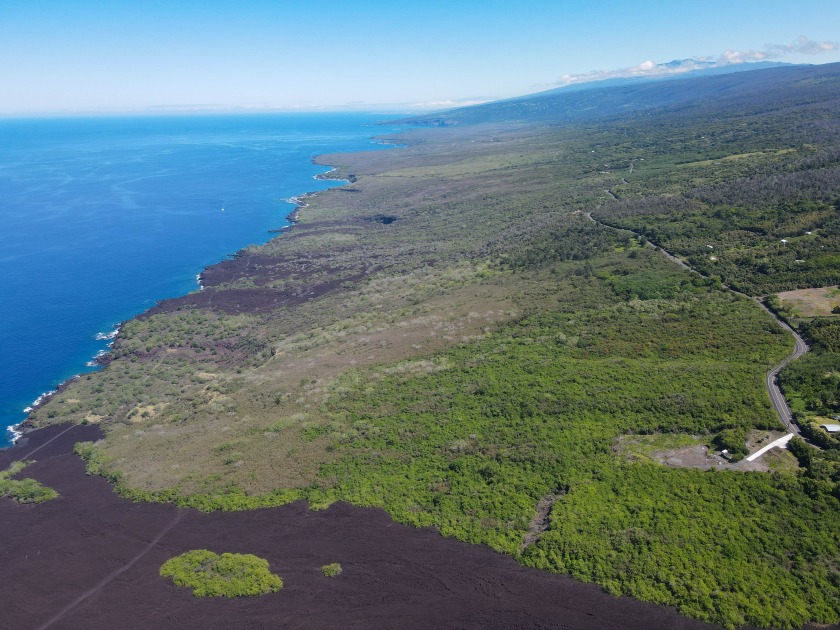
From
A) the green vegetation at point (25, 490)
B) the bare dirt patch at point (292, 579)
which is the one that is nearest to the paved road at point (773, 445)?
the bare dirt patch at point (292, 579)

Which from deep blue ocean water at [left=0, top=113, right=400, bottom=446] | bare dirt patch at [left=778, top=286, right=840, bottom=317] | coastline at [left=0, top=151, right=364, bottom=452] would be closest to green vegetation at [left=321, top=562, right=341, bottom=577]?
coastline at [left=0, top=151, right=364, bottom=452]

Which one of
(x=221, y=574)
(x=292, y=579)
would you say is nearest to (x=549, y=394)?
(x=292, y=579)

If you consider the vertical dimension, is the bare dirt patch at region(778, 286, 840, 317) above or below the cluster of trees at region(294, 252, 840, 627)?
above

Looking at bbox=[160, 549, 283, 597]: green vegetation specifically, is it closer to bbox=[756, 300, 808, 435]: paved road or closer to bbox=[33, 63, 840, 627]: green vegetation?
bbox=[33, 63, 840, 627]: green vegetation

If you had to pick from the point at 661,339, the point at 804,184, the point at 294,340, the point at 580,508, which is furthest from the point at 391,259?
the point at 580,508

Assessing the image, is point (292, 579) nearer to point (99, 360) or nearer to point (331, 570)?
point (331, 570)
